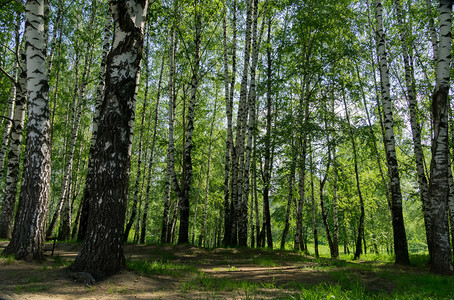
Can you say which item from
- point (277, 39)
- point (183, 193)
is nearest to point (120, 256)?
point (183, 193)

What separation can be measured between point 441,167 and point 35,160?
9904 mm

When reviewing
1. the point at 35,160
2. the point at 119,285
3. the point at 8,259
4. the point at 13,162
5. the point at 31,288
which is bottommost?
the point at 119,285

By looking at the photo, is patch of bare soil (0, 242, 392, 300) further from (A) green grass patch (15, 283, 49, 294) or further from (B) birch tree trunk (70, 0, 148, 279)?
(B) birch tree trunk (70, 0, 148, 279)

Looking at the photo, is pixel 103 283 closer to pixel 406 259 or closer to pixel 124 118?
pixel 124 118

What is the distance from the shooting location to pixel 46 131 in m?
5.67

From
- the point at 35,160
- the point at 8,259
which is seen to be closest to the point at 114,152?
the point at 35,160

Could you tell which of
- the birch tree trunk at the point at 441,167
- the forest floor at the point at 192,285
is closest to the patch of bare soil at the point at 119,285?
the forest floor at the point at 192,285

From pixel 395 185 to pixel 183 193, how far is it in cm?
831

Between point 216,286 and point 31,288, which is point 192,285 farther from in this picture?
point 31,288

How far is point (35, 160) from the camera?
5.44 metres

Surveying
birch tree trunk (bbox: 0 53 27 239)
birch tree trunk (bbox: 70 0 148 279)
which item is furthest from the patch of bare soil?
birch tree trunk (bbox: 0 53 27 239)

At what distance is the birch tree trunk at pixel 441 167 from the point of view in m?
7.24

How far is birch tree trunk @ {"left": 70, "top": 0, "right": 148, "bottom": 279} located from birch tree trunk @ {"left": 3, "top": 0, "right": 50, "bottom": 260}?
1.33 m

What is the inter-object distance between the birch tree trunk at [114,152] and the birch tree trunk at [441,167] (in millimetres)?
8014
